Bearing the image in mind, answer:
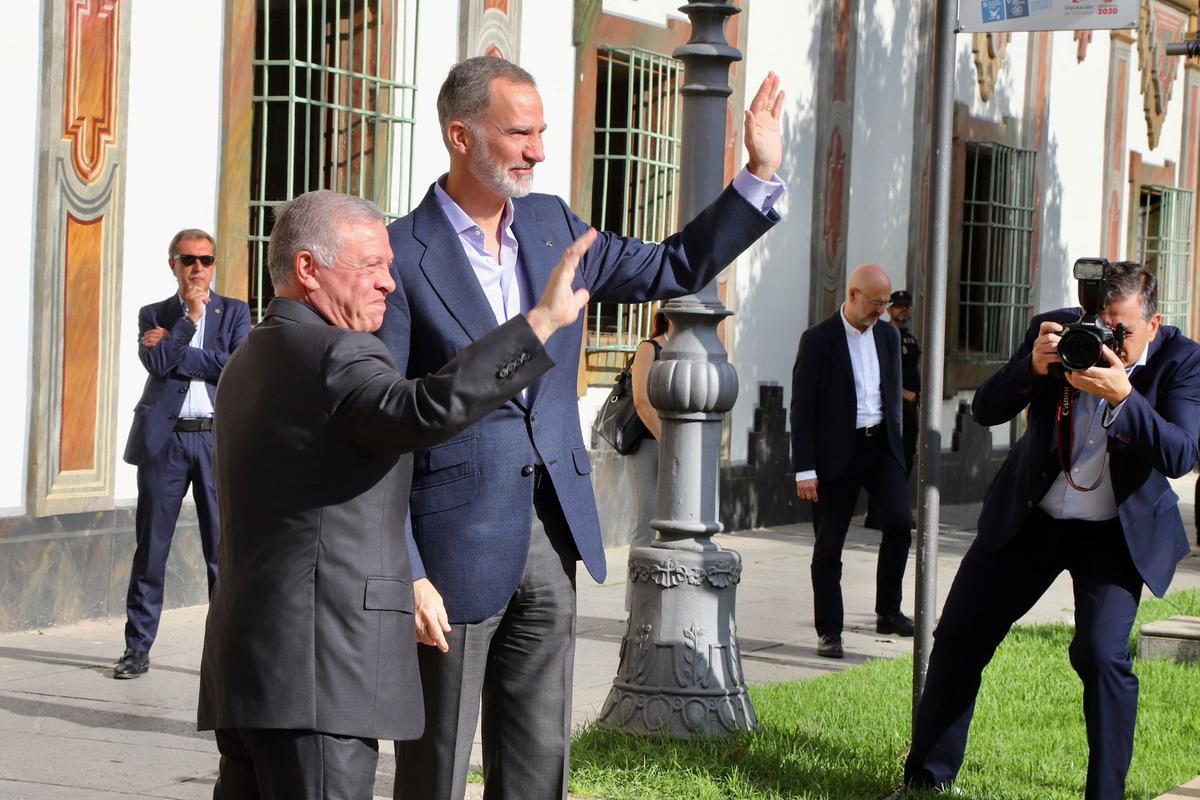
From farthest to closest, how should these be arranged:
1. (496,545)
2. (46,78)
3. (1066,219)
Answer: (1066,219), (46,78), (496,545)

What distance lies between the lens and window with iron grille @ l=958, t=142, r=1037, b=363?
18609 mm

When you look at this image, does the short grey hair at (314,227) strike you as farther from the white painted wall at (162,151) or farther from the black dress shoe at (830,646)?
the white painted wall at (162,151)

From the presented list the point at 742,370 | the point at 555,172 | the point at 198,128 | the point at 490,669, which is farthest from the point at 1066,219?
the point at 490,669

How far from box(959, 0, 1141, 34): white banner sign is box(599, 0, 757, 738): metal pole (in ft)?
3.78

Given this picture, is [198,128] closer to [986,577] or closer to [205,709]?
[986,577]

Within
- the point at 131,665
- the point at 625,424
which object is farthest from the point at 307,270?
the point at 625,424

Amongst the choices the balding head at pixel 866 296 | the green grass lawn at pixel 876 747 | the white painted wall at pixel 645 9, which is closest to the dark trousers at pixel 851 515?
the balding head at pixel 866 296

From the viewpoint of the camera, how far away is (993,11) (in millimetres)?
5426

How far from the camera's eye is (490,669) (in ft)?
13.4

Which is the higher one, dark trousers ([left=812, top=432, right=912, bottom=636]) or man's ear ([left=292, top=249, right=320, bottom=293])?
man's ear ([left=292, top=249, right=320, bottom=293])

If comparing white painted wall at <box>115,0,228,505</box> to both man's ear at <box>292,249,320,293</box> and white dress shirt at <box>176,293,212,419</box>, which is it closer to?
white dress shirt at <box>176,293,212,419</box>

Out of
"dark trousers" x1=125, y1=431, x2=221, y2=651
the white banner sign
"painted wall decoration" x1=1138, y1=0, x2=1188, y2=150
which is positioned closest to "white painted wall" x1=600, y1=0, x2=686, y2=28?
"dark trousers" x1=125, y1=431, x2=221, y2=651

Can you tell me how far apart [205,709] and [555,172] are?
363 inches

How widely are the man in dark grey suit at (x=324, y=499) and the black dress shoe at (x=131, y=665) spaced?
14.2 ft
